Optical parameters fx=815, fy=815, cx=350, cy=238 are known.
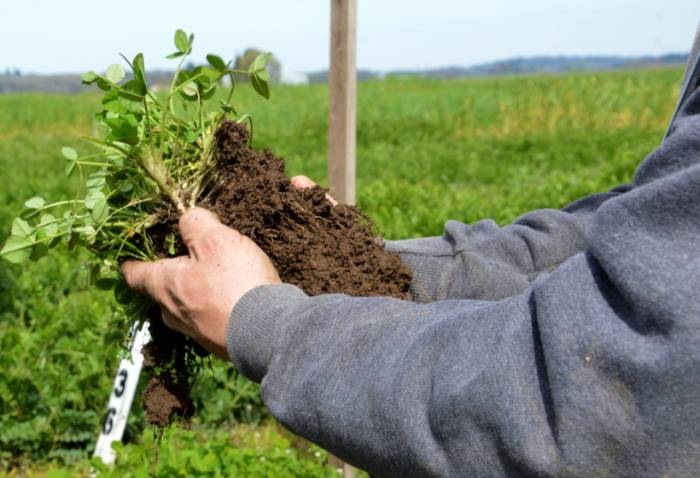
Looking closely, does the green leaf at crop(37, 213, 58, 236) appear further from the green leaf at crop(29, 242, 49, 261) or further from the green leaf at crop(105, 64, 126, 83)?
the green leaf at crop(105, 64, 126, 83)

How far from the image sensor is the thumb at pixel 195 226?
1.55 metres

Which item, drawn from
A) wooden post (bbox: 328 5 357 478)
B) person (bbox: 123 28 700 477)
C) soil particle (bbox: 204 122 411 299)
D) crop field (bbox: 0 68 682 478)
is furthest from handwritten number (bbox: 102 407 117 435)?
person (bbox: 123 28 700 477)

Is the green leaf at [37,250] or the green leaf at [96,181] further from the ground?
the green leaf at [96,181]

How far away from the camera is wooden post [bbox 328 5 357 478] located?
3.13 meters

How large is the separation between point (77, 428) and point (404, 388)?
10.2 feet

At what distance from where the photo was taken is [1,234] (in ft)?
20.6

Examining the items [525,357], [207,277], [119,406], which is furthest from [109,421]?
[525,357]

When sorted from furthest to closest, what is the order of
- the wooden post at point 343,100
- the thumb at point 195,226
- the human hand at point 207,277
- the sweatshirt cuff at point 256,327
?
the wooden post at point 343,100
the thumb at point 195,226
the human hand at point 207,277
the sweatshirt cuff at point 256,327

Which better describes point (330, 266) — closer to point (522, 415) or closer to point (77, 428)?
point (522, 415)

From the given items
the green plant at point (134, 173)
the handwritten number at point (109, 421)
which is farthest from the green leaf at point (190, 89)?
the handwritten number at point (109, 421)

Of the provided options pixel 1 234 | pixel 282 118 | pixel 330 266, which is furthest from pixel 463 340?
pixel 282 118

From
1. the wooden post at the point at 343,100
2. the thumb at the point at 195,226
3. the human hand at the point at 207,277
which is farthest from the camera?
the wooden post at the point at 343,100

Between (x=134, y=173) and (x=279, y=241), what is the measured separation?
0.36m

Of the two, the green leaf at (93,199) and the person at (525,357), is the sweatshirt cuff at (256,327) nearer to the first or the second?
the person at (525,357)
